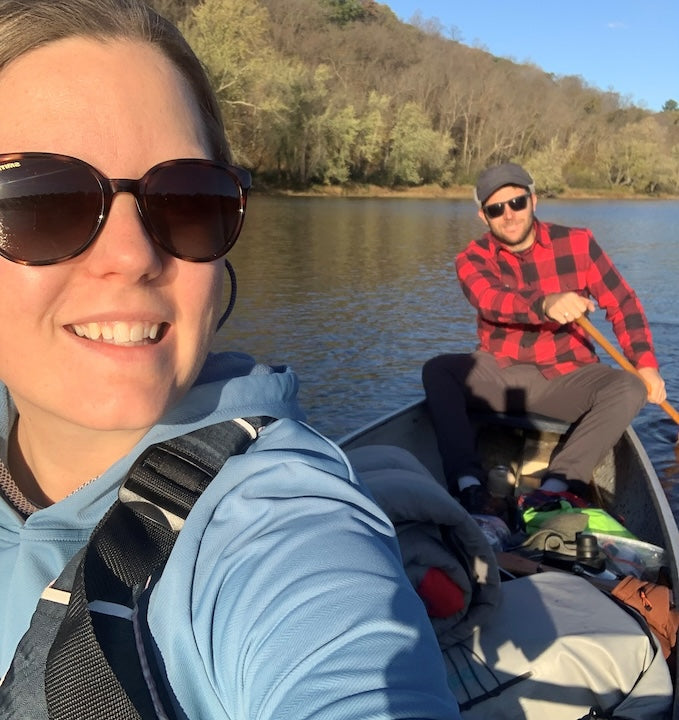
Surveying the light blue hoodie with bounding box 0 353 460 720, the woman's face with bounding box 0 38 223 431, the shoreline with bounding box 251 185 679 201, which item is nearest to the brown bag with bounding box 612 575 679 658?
the light blue hoodie with bounding box 0 353 460 720

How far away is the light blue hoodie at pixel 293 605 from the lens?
78 cm

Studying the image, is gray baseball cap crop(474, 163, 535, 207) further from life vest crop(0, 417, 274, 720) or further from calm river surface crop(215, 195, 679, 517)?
life vest crop(0, 417, 274, 720)

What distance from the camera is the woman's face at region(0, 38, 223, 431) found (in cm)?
96

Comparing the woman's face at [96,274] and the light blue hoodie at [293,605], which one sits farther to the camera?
the woman's face at [96,274]

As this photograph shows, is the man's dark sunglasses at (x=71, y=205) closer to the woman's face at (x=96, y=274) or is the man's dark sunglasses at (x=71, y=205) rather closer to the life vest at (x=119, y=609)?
the woman's face at (x=96, y=274)

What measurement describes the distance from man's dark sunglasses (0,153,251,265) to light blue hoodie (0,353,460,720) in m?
0.35

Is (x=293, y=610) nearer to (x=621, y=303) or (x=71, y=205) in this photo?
(x=71, y=205)

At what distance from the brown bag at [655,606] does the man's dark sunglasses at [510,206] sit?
2620 mm

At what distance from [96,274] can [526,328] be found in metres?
3.97

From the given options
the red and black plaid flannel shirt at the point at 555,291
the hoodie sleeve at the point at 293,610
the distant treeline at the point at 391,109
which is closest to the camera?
the hoodie sleeve at the point at 293,610

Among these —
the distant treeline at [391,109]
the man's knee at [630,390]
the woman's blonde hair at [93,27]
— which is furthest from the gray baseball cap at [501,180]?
the distant treeline at [391,109]

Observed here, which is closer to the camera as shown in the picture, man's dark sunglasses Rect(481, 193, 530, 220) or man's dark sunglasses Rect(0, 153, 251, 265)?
man's dark sunglasses Rect(0, 153, 251, 265)

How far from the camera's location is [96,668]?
0.82m

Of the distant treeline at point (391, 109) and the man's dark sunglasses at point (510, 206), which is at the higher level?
the distant treeline at point (391, 109)
